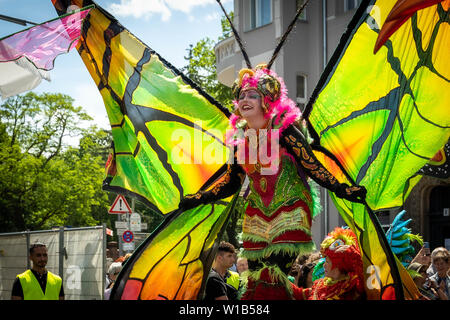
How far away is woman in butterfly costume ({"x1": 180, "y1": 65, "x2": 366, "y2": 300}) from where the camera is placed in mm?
3756

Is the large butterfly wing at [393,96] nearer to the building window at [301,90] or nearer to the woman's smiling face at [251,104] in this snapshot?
the woman's smiling face at [251,104]

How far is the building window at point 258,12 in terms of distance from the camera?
16.0m

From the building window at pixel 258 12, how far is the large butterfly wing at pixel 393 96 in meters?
12.3

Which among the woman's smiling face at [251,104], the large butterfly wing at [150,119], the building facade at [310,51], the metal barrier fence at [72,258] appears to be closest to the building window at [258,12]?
the building facade at [310,51]

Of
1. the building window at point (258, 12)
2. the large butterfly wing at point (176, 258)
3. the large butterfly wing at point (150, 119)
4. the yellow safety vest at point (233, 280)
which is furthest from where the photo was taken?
the building window at point (258, 12)

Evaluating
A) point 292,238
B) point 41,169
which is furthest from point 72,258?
point 41,169

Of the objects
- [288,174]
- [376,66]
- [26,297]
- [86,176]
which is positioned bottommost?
[26,297]

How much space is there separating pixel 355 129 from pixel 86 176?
A: 22.9 metres

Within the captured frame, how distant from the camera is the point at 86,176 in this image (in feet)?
84.5

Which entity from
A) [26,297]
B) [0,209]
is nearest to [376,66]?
[26,297]

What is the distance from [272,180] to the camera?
13.0ft

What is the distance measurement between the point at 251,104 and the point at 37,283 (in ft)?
10.8

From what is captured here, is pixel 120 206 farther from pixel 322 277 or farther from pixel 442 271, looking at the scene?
pixel 322 277

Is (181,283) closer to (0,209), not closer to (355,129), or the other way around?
(355,129)
